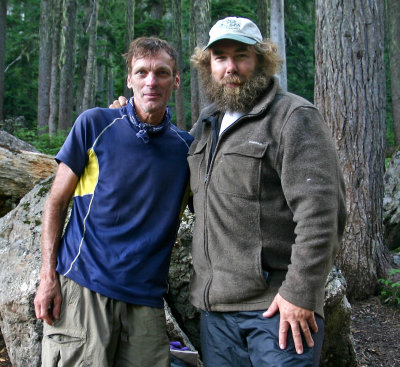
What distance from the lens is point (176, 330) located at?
3.80 m

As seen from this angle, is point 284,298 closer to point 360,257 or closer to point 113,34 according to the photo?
point 360,257

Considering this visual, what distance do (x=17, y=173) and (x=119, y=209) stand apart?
3.60 meters

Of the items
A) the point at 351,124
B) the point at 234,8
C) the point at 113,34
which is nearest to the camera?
the point at 351,124

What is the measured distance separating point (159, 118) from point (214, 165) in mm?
674

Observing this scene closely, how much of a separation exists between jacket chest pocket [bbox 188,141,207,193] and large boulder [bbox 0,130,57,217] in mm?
3556

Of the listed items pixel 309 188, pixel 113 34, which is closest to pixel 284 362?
pixel 309 188

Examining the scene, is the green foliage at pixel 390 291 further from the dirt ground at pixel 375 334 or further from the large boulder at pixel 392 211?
the large boulder at pixel 392 211

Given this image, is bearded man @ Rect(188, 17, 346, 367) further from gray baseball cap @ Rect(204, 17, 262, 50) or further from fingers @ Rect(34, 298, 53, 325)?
fingers @ Rect(34, 298, 53, 325)

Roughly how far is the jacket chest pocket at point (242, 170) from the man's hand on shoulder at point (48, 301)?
1165 millimetres

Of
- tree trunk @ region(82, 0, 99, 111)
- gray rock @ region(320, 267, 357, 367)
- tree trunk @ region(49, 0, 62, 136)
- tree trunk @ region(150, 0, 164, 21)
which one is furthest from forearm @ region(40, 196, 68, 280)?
tree trunk @ region(150, 0, 164, 21)

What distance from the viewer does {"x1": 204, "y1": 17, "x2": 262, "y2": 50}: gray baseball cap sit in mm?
2650

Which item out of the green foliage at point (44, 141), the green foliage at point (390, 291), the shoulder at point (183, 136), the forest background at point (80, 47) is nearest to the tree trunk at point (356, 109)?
the green foliage at point (390, 291)

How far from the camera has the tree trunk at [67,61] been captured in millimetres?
18719

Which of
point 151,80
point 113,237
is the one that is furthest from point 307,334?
point 151,80
